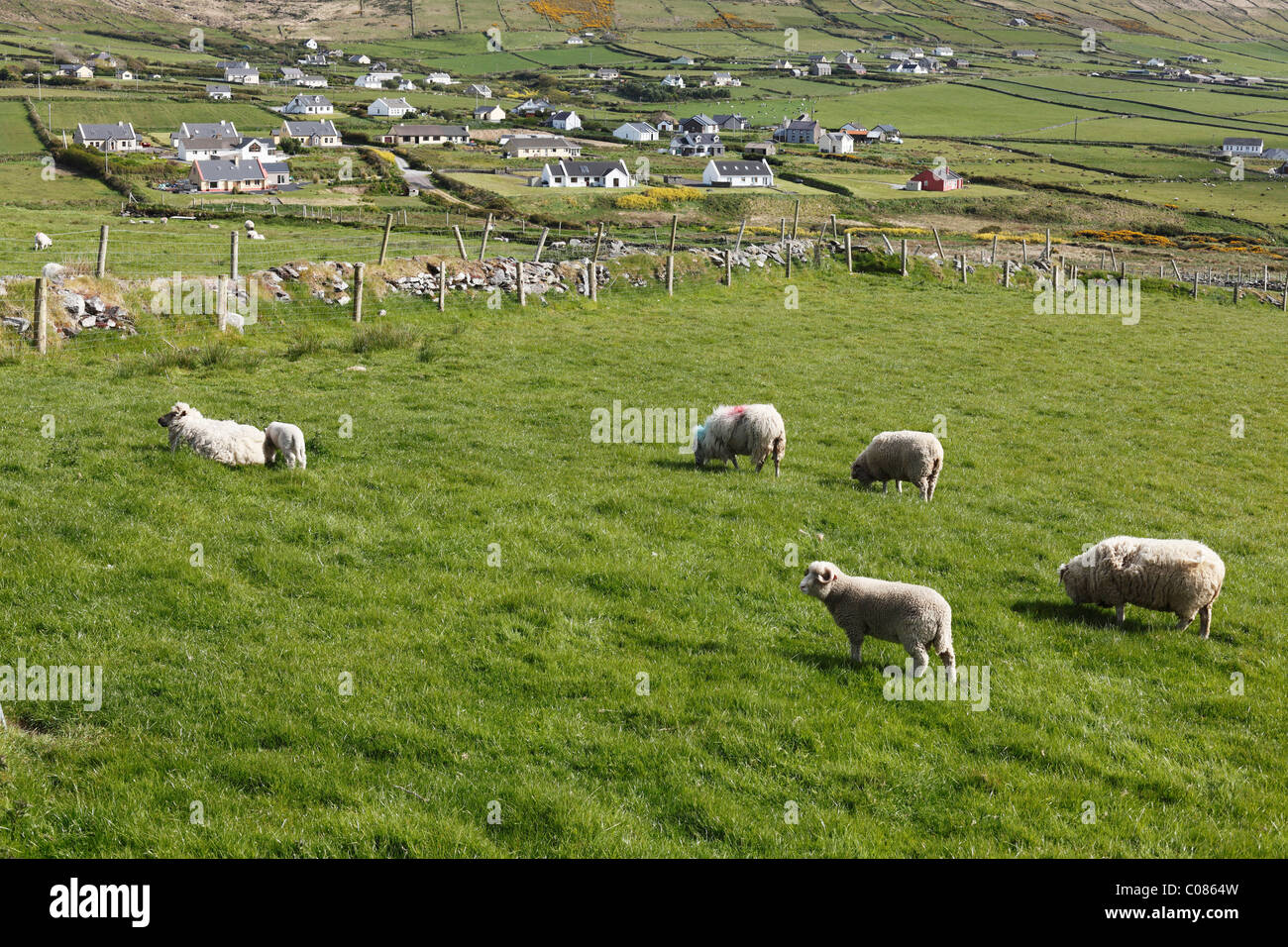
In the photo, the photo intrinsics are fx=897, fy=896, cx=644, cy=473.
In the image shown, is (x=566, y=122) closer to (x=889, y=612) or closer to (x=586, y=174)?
(x=586, y=174)

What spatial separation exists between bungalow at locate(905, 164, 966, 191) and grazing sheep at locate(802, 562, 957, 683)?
113m

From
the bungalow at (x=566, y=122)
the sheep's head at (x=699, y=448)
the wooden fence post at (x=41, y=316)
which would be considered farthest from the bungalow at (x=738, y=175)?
the sheep's head at (x=699, y=448)

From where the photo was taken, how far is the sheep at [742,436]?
18.3 meters

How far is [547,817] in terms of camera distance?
7.96m

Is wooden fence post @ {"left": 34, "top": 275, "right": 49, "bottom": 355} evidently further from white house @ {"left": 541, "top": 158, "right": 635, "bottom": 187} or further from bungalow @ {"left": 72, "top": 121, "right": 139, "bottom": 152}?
bungalow @ {"left": 72, "top": 121, "right": 139, "bottom": 152}

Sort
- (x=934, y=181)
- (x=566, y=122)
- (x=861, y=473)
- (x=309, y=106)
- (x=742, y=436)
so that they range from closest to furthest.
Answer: (x=861, y=473) → (x=742, y=436) → (x=934, y=181) → (x=309, y=106) → (x=566, y=122)

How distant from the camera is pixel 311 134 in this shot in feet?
473

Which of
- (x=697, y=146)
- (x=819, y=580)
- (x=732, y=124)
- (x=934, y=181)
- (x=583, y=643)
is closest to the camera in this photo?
(x=583, y=643)

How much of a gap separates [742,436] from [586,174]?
353 ft

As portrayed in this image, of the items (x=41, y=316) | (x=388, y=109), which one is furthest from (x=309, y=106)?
(x=41, y=316)

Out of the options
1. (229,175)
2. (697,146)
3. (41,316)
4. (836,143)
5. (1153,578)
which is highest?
(836,143)

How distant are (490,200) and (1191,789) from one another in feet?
302

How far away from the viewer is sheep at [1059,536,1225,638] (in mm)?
11688

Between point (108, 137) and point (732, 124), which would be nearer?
point (108, 137)
